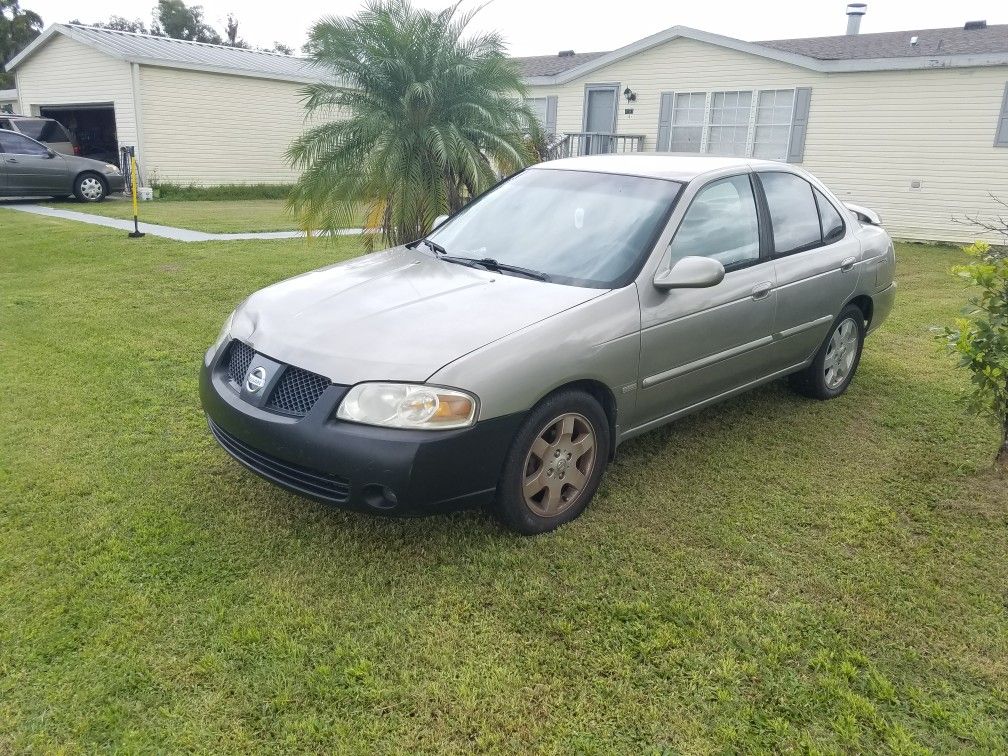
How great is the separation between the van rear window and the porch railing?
1137 centimetres

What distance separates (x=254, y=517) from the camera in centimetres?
351

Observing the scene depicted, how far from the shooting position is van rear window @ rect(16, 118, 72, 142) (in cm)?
1717

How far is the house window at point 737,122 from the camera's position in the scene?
14.3 meters

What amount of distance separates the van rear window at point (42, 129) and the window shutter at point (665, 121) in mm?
13436

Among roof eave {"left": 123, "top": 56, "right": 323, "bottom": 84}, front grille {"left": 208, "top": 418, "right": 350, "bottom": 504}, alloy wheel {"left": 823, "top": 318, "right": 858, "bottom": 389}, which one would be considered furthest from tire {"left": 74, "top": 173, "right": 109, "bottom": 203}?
alloy wheel {"left": 823, "top": 318, "right": 858, "bottom": 389}

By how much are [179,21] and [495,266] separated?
6107 centimetres

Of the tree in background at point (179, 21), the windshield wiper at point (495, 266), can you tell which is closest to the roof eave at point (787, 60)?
the windshield wiper at point (495, 266)

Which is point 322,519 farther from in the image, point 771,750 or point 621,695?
point 771,750

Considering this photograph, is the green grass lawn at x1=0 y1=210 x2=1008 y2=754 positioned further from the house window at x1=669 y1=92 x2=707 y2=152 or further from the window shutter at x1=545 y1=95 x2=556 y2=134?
the window shutter at x1=545 y1=95 x2=556 y2=134

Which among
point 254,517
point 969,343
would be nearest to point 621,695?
point 254,517

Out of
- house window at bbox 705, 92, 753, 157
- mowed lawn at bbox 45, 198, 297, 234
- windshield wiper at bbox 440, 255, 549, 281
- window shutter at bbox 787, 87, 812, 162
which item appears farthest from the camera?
house window at bbox 705, 92, 753, 157

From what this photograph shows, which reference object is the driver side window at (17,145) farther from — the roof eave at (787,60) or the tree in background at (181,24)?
the tree in background at (181,24)

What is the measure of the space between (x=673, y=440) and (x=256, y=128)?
19051 millimetres

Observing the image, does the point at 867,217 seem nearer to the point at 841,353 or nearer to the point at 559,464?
the point at 841,353
